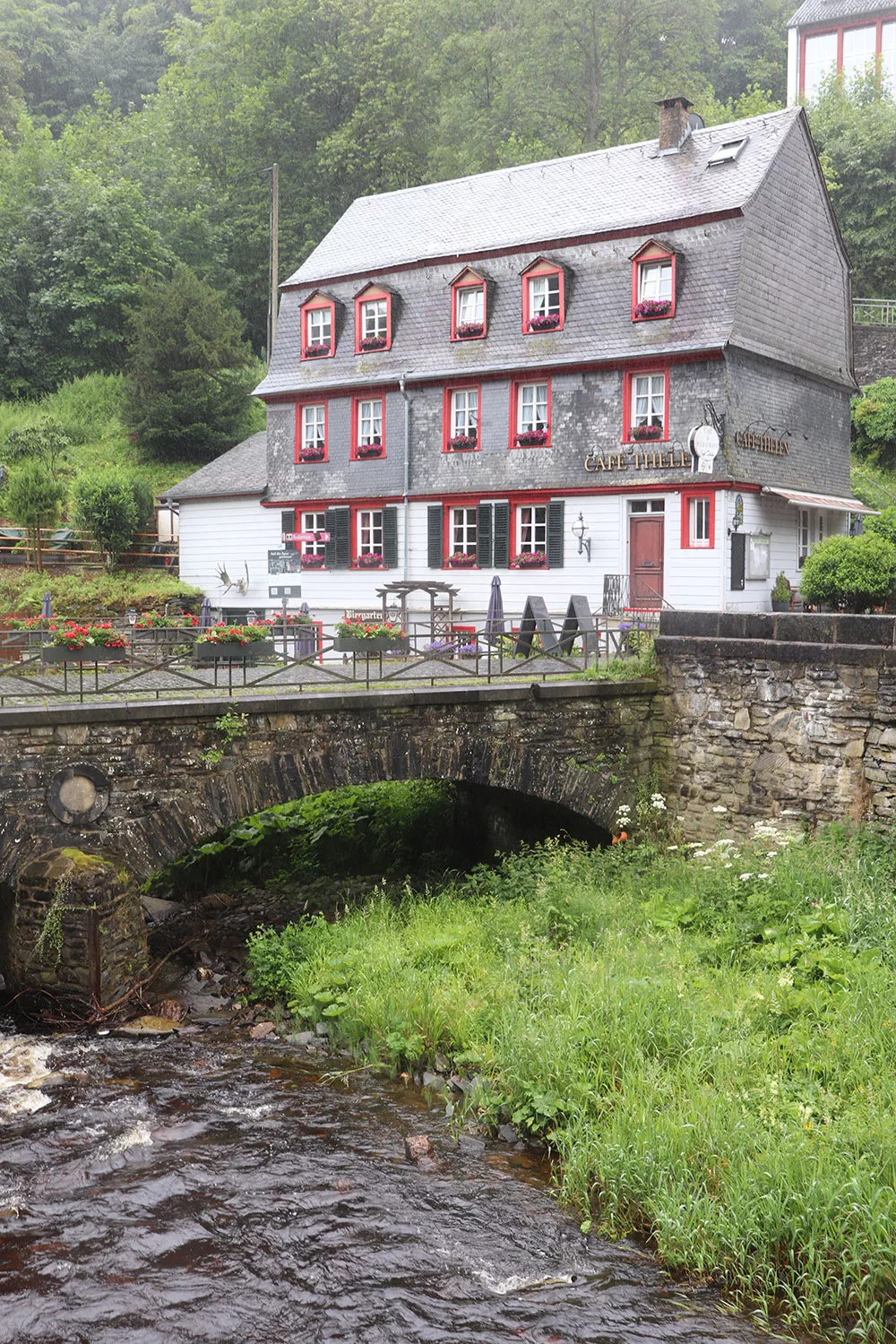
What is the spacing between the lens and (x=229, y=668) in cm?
1227

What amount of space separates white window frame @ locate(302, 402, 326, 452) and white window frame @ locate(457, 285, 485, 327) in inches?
155

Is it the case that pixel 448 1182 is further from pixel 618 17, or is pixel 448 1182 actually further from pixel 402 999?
pixel 618 17

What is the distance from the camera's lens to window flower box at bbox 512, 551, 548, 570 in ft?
78.1

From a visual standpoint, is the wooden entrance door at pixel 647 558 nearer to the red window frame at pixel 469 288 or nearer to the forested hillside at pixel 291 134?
the red window frame at pixel 469 288

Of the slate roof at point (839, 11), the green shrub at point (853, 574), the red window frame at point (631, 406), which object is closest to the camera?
the green shrub at point (853, 574)

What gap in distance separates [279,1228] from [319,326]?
22695 mm

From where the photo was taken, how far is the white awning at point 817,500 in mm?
22672

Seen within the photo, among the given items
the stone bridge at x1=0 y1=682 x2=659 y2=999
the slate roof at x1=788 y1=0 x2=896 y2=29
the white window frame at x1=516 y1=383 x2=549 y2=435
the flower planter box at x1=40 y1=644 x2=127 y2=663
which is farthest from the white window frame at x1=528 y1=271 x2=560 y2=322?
the slate roof at x1=788 y1=0 x2=896 y2=29

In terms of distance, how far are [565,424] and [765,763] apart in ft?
35.8

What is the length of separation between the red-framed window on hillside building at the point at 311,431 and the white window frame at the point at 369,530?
67.8 inches

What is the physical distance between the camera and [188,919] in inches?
571

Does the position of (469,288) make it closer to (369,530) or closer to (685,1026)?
(369,530)

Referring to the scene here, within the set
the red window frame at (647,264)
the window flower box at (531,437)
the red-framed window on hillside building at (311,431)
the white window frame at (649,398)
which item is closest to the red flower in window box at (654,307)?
the red window frame at (647,264)

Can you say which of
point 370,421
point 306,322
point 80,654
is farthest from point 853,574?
point 306,322
